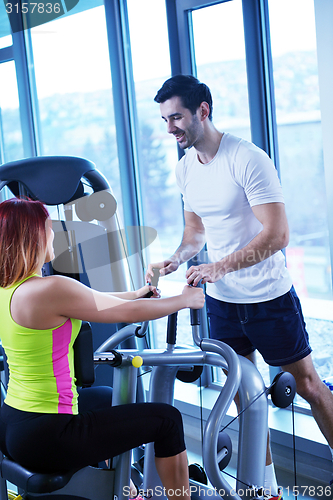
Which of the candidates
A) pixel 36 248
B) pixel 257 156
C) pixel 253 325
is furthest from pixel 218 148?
pixel 36 248

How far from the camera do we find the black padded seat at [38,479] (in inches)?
45.4

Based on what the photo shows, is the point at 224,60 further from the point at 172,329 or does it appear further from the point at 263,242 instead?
the point at 172,329

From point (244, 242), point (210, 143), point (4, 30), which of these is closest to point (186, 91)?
point (210, 143)

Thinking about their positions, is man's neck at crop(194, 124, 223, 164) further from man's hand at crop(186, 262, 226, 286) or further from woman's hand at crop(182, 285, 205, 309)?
woman's hand at crop(182, 285, 205, 309)

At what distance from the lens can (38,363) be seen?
1.24 m

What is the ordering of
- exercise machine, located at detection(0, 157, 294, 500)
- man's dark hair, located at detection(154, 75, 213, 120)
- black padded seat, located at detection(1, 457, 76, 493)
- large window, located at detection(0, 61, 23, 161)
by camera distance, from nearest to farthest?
→ black padded seat, located at detection(1, 457, 76, 493) → exercise machine, located at detection(0, 157, 294, 500) → man's dark hair, located at detection(154, 75, 213, 120) → large window, located at detection(0, 61, 23, 161)

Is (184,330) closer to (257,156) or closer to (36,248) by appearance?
(257,156)

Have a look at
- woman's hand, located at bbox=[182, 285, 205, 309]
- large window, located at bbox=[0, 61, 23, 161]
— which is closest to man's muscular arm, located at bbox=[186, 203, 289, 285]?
woman's hand, located at bbox=[182, 285, 205, 309]

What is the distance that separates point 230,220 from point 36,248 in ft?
2.44

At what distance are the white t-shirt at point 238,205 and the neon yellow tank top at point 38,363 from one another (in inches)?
27.5

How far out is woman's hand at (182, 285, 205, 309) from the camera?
139 cm

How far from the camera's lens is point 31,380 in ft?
4.11

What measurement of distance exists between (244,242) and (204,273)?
11.6 inches

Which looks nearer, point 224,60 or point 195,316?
point 195,316
